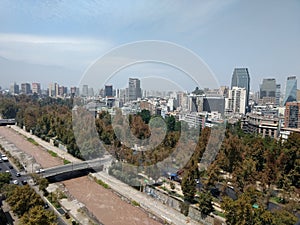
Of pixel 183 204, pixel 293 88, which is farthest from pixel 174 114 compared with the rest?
pixel 293 88

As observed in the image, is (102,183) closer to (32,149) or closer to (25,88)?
(32,149)

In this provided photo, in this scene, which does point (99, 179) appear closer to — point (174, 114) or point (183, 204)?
point (183, 204)

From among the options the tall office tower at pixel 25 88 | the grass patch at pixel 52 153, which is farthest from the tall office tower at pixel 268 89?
the tall office tower at pixel 25 88

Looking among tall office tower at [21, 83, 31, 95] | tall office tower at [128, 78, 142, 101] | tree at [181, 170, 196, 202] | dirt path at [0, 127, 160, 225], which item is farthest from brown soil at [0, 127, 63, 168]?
tall office tower at [21, 83, 31, 95]

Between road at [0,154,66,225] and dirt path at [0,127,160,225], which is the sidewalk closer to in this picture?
dirt path at [0,127,160,225]

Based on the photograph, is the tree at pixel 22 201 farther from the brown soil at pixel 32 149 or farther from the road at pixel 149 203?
the brown soil at pixel 32 149

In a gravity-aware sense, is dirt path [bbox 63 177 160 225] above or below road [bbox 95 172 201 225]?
below
